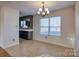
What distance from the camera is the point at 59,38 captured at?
166 centimetres

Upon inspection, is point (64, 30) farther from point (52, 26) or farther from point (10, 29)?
point (10, 29)

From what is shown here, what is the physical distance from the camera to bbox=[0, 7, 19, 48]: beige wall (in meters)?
1.47

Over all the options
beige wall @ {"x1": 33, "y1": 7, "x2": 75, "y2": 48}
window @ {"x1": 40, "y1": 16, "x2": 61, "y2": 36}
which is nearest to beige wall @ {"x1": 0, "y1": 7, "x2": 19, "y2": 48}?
beige wall @ {"x1": 33, "y1": 7, "x2": 75, "y2": 48}

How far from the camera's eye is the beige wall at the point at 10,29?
4.82ft

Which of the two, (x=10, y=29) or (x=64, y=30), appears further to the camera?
(x=64, y=30)

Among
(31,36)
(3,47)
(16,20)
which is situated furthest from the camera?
(31,36)

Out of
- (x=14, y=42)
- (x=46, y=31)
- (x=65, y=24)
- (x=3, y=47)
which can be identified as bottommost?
(x=3, y=47)

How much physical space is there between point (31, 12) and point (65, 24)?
65 cm

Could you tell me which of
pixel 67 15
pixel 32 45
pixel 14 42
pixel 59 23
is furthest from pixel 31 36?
pixel 67 15

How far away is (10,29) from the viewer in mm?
1474

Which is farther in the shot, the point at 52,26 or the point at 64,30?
the point at 64,30

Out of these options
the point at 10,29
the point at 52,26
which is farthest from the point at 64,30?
the point at 10,29

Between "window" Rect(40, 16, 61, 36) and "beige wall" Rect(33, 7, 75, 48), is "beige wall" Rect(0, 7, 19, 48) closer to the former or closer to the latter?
"beige wall" Rect(33, 7, 75, 48)

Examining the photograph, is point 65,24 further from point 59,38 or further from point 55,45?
point 55,45
